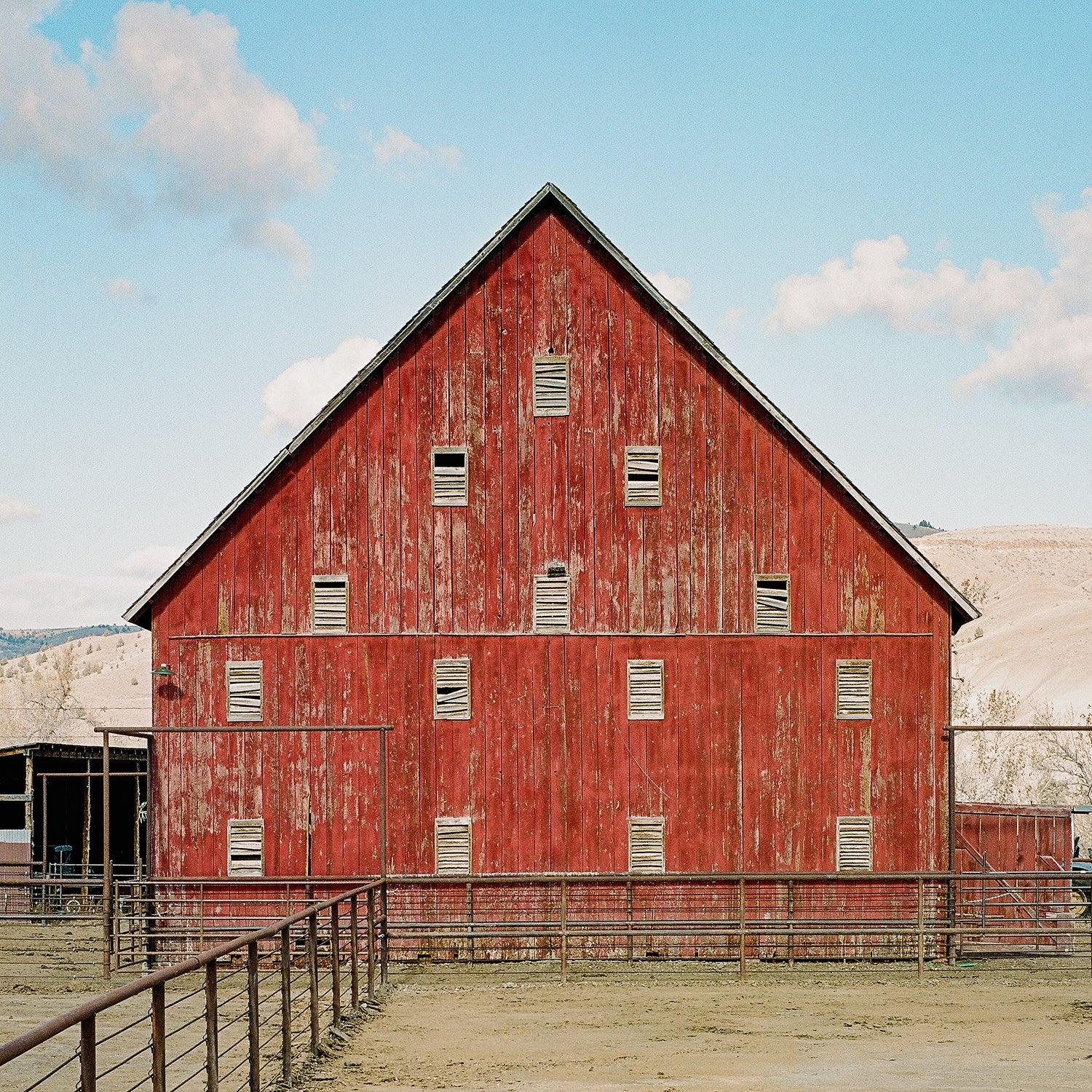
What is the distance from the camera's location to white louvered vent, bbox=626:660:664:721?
78.1ft

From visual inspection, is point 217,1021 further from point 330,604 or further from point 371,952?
point 330,604

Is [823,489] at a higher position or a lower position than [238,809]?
higher

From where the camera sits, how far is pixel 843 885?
23594mm

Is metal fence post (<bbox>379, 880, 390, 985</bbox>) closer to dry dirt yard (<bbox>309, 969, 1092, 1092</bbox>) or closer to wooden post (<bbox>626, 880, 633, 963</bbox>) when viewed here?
dry dirt yard (<bbox>309, 969, 1092, 1092</bbox>)

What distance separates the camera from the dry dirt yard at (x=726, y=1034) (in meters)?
13.4

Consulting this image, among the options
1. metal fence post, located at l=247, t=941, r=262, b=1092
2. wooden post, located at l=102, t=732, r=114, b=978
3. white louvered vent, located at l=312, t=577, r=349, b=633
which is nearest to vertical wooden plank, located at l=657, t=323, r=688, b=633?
white louvered vent, located at l=312, t=577, r=349, b=633

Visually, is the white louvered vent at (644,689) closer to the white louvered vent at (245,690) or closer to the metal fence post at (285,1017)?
the white louvered vent at (245,690)

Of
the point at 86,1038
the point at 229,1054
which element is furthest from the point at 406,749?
the point at 86,1038

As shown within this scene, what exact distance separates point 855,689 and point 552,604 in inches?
187

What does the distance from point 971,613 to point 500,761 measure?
297 inches

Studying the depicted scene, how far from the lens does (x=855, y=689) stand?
23953 mm

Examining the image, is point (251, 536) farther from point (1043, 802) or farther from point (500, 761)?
point (1043, 802)

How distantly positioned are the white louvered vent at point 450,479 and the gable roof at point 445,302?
1707mm

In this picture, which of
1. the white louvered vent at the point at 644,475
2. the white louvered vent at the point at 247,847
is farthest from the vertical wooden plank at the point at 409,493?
the white louvered vent at the point at 247,847
